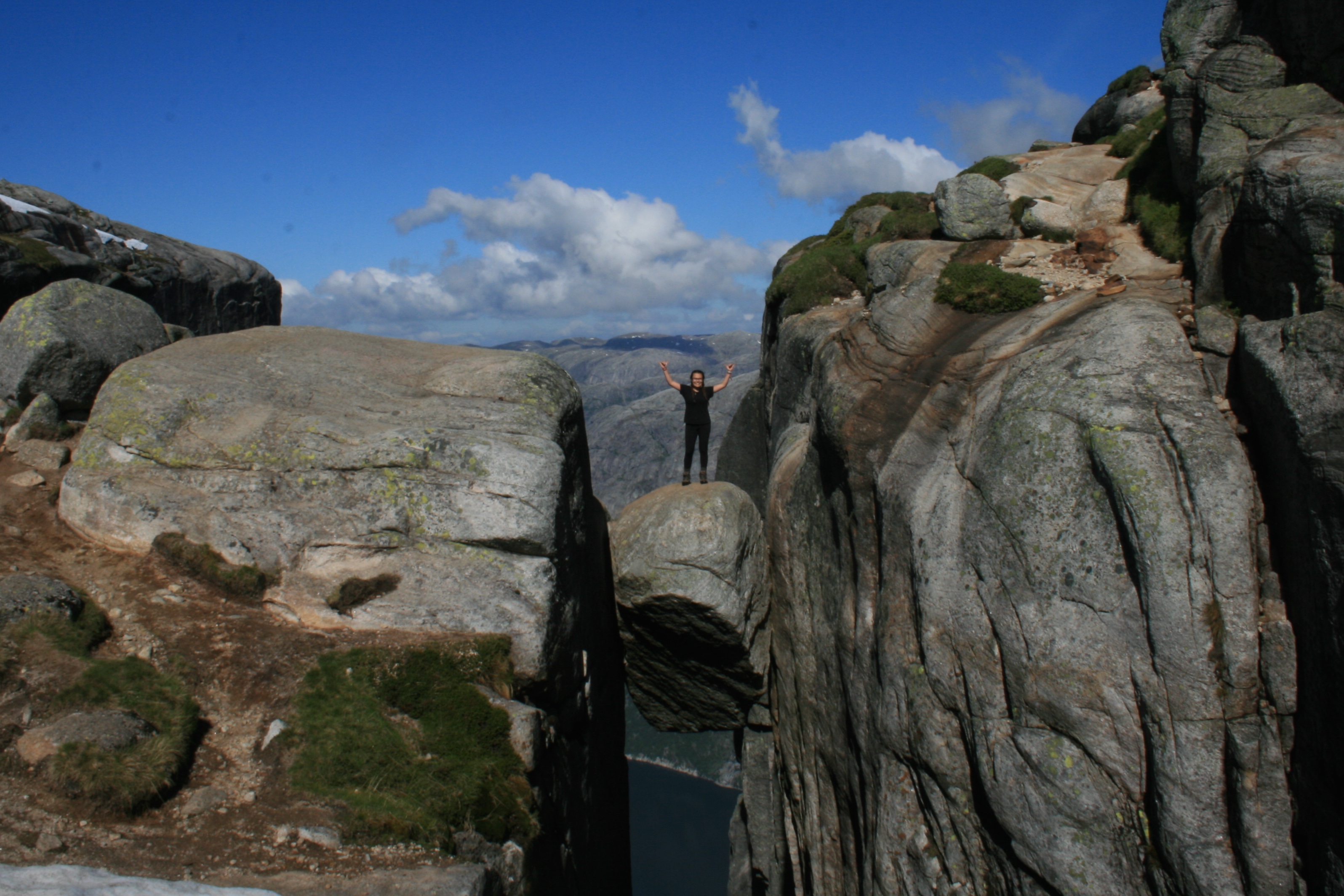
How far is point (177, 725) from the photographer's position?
10078mm

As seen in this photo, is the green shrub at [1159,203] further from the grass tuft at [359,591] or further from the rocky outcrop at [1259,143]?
the grass tuft at [359,591]

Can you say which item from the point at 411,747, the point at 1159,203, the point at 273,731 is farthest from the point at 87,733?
the point at 1159,203

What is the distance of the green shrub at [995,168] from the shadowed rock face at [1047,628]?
1661cm

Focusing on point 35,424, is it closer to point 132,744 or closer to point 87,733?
point 87,733

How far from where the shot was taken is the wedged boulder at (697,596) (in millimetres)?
17953

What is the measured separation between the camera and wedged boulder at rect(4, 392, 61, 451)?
49.5ft

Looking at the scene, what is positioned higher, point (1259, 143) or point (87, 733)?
point (1259, 143)

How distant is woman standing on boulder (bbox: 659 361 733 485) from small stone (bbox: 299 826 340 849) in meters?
11.6

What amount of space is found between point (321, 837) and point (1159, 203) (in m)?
24.2

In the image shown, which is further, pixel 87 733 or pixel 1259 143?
pixel 1259 143

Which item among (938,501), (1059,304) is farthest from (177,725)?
(1059,304)

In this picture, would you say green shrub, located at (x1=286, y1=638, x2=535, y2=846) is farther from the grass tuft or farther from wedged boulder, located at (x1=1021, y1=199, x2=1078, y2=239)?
wedged boulder, located at (x1=1021, y1=199, x2=1078, y2=239)

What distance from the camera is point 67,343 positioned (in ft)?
52.2

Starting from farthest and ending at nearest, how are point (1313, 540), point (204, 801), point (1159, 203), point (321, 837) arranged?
point (1159, 203), point (1313, 540), point (204, 801), point (321, 837)
